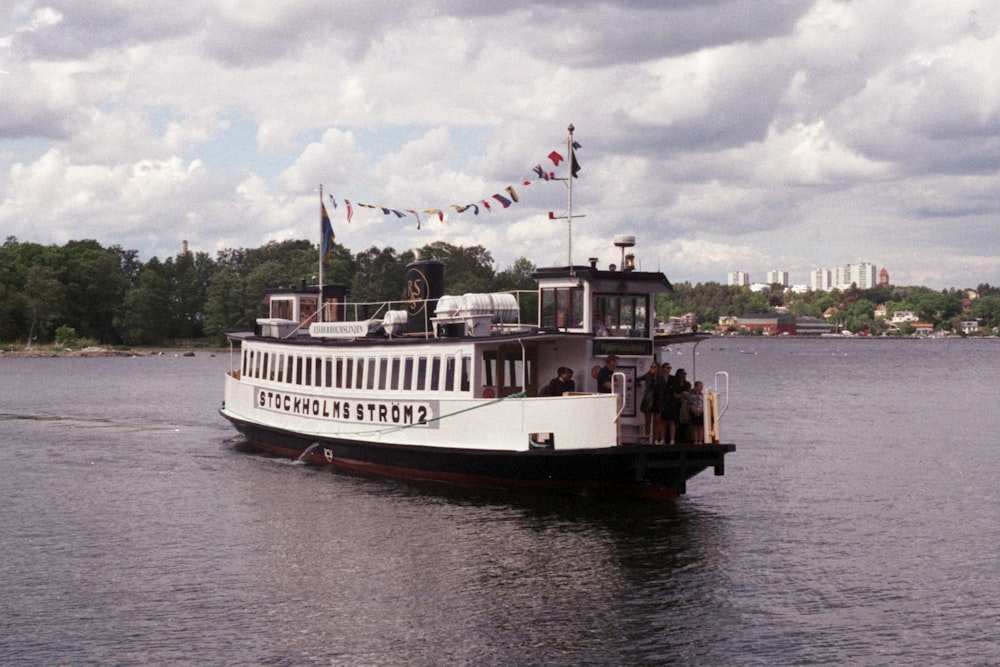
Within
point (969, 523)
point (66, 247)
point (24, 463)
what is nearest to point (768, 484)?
point (969, 523)

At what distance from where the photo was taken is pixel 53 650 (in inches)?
802

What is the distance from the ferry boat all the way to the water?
1.18 metres

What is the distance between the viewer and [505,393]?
34.3 meters

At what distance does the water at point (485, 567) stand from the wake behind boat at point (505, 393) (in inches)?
45.0

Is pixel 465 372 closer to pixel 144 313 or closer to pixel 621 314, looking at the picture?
pixel 621 314

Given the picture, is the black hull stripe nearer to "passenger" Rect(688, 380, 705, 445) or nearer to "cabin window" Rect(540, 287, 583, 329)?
"passenger" Rect(688, 380, 705, 445)

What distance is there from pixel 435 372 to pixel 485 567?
33.0ft

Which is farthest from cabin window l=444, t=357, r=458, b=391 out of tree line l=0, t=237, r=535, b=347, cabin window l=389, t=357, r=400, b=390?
tree line l=0, t=237, r=535, b=347

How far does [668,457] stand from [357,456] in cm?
1256

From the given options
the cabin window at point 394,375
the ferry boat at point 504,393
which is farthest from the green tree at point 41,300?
the cabin window at point 394,375

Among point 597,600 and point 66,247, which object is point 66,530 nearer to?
point 597,600

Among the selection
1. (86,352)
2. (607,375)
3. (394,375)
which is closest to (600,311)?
(607,375)

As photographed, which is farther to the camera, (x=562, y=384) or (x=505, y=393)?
(x=505, y=393)

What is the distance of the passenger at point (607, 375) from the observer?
31.3 metres
